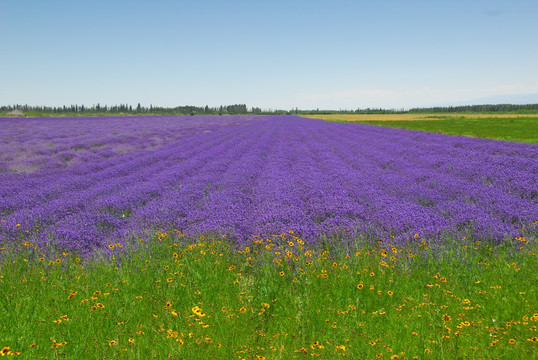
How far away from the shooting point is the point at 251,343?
301 centimetres

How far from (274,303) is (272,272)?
2.42ft

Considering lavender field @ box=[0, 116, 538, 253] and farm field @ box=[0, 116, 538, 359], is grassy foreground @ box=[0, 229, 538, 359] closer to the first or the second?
farm field @ box=[0, 116, 538, 359]

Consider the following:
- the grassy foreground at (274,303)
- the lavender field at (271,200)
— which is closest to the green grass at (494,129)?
the lavender field at (271,200)

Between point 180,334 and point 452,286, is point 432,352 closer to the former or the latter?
point 452,286

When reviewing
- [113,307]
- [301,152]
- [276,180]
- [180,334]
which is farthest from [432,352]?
[301,152]

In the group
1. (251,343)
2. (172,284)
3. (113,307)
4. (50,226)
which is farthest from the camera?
(50,226)

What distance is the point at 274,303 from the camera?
3699mm

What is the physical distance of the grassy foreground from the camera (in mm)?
2875

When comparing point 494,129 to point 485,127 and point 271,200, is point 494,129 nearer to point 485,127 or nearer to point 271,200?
point 485,127

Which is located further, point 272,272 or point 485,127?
point 485,127

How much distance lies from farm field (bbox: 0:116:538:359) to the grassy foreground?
20mm

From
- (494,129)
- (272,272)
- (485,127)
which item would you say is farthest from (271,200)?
(485,127)

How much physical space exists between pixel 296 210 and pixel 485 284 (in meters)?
3.88

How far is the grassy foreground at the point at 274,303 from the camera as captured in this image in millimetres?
2875
